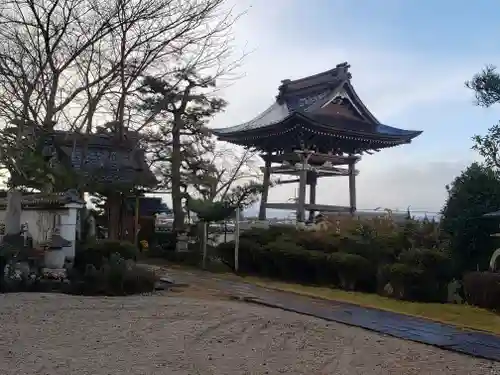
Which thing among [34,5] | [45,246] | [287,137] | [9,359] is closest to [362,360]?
[9,359]

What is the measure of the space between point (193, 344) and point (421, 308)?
5.07 metres

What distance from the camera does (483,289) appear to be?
32.1 ft

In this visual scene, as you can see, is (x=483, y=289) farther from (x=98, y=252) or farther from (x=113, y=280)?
(x=98, y=252)

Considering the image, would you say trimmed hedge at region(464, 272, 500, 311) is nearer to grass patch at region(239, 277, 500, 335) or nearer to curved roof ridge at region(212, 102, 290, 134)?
grass patch at region(239, 277, 500, 335)

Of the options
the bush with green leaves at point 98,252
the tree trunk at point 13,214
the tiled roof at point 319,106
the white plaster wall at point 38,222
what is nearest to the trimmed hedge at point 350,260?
the bush with green leaves at point 98,252

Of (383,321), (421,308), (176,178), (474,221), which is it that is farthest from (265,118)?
(383,321)

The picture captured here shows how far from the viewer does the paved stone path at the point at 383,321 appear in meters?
6.87

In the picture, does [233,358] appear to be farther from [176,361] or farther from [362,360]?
[362,360]

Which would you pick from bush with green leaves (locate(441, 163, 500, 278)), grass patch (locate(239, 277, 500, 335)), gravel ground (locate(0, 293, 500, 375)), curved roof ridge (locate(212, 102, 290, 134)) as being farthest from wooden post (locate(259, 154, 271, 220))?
gravel ground (locate(0, 293, 500, 375))

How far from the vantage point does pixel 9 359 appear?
5758 mm

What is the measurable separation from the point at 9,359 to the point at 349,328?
4288 mm

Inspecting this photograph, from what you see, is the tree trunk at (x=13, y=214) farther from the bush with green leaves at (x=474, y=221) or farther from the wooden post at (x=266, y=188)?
the wooden post at (x=266, y=188)

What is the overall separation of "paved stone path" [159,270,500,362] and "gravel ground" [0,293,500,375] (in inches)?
11.9

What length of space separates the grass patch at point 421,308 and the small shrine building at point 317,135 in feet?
26.3
